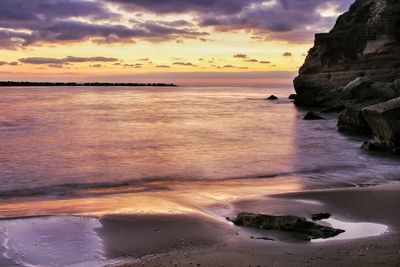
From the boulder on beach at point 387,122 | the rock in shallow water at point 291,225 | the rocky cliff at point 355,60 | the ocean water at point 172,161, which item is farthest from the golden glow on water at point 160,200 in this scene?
the rocky cliff at point 355,60

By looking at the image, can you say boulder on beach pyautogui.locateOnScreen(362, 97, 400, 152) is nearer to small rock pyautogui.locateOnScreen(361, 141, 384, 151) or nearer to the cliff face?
small rock pyautogui.locateOnScreen(361, 141, 384, 151)

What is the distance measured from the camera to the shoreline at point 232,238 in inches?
233

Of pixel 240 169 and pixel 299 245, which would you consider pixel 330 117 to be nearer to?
pixel 240 169

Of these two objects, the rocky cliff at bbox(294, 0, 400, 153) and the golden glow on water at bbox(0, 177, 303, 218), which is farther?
the rocky cliff at bbox(294, 0, 400, 153)

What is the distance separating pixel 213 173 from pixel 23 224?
23.8 ft

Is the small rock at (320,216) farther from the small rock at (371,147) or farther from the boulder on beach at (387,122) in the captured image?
the small rock at (371,147)

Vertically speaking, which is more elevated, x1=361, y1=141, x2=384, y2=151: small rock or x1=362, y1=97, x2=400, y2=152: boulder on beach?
x1=362, y1=97, x2=400, y2=152: boulder on beach

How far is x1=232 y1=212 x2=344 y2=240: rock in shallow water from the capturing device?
23.4ft

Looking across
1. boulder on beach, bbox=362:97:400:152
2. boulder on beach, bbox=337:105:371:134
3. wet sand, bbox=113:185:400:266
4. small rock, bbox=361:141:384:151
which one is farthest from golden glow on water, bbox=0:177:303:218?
boulder on beach, bbox=337:105:371:134

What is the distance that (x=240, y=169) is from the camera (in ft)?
50.0

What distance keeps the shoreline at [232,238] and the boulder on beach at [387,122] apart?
604 centimetres

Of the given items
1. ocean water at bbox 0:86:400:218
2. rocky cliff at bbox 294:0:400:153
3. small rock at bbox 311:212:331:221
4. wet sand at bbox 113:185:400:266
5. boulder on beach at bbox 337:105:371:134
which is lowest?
ocean water at bbox 0:86:400:218

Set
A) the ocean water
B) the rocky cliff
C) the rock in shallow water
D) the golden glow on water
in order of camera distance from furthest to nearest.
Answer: the rocky cliff → the ocean water → the golden glow on water → the rock in shallow water

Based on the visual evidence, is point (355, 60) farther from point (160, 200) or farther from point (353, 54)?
point (160, 200)
